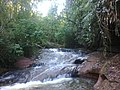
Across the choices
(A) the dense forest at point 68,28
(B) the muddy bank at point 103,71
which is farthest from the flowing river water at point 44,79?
(A) the dense forest at point 68,28

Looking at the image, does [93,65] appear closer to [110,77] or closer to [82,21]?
[110,77]

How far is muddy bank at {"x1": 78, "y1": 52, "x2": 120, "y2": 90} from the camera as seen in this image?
4.61 meters

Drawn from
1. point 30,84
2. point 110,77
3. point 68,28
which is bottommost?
point 30,84

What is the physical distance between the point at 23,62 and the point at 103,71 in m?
3.69

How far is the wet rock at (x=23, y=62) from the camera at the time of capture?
7695 mm

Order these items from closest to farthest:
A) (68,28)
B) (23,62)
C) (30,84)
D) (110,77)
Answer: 1. (110,77)
2. (30,84)
3. (23,62)
4. (68,28)

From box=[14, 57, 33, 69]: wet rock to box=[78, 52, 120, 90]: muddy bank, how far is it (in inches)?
88.4

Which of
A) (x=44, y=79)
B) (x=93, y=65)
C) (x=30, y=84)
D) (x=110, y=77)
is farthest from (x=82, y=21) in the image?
(x=110, y=77)

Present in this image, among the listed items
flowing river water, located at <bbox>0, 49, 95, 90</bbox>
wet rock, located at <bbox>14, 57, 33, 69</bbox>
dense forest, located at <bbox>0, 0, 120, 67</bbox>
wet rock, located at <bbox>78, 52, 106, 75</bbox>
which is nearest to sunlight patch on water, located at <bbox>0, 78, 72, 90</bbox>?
flowing river water, located at <bbox>0, 49, 95, 90</bbox>

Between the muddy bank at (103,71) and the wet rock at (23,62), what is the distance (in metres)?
2.25

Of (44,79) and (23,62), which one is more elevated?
(23,62)

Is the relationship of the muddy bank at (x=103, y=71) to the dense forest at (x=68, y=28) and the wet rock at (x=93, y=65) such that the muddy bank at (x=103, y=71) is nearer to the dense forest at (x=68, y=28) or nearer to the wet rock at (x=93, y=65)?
the wet rock at (x=93, y=65)

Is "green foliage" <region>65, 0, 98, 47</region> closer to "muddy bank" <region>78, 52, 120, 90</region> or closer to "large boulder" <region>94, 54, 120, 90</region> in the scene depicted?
"muddy bank" <region>78, 52, 120, 90</region>

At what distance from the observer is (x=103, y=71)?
202 inches
